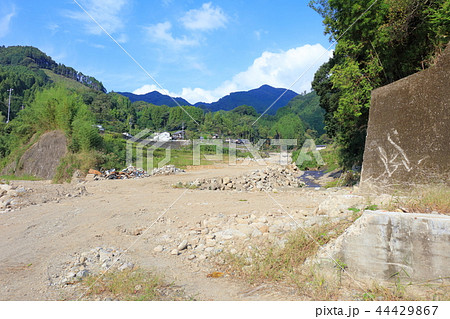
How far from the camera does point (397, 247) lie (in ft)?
12.5

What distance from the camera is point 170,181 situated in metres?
17.5

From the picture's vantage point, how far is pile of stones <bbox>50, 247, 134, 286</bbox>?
4.26 m

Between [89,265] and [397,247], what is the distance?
4.37m

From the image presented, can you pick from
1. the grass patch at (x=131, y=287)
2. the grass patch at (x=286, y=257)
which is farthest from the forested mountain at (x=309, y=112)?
the grass patch at (x=131, y=287)

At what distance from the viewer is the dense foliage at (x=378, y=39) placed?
32.8ft

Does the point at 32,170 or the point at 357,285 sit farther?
the point at 32,170

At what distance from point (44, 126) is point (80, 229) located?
21.7m

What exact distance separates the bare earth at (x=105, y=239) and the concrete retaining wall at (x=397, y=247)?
103 cm

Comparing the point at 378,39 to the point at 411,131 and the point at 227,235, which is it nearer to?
the point at 411,131

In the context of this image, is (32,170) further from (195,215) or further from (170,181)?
(195,215)

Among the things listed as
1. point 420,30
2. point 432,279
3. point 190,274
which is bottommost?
point 190,274

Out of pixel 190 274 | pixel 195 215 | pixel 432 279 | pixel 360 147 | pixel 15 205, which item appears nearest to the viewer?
pixel 432 279
